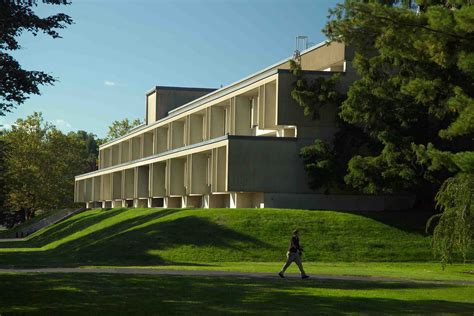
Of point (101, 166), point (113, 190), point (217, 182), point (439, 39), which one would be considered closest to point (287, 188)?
point (217, 182)

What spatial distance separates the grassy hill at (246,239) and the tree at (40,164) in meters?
53.7

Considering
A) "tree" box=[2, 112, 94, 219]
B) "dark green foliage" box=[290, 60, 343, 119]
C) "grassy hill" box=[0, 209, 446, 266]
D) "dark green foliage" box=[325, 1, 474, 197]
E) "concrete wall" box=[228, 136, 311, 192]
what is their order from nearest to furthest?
"grassy hill" box=[0, 209, 446, 266]
"dark green foliage" box=[325, 1, 474, 197]
"dark green foliage" box=[290, 60, 343, 119]
"concrete wall" box=[228, 136, 311, 192]
"tree" box=[2, 112, 94, 219]

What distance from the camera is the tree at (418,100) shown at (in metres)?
21.1

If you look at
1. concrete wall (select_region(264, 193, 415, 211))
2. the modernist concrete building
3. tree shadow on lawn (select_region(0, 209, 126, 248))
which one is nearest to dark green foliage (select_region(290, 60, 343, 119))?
the modernist concrete building

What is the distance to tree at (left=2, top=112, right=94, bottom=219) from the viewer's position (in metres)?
104

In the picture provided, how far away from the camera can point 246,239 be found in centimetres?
4444

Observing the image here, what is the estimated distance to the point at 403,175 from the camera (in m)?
46.0

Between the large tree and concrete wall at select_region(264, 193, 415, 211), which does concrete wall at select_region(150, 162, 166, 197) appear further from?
the large tree

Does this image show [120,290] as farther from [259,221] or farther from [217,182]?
[217,182]

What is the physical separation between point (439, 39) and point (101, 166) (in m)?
89.0

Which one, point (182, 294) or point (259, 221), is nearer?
point (182, 294)

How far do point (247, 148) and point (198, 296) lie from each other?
33367 mm

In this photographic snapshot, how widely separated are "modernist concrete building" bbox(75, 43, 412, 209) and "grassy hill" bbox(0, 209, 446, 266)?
4.39 meters

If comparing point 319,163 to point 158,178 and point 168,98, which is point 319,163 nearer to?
point 158,178
